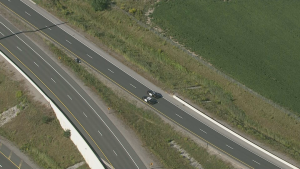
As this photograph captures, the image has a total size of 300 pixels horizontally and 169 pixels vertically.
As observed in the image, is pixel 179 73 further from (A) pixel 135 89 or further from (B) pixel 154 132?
(B) pixel 154 132

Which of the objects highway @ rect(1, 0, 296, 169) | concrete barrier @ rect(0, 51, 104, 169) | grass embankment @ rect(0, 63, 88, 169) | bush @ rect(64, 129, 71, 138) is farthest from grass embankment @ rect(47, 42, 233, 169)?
grass embankment @ rect(0, 63, 88, 169)

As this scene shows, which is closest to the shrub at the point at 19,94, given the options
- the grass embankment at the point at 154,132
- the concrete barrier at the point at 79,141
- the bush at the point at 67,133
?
the concrete barrier at the point at 79,141

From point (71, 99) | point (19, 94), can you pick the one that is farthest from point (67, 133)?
point (19, 94)

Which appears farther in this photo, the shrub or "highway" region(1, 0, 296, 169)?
the shrub

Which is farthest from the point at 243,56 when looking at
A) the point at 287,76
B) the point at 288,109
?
the point at 288,109

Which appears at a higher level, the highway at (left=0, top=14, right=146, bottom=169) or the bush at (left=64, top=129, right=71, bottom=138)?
the highway at (left=0, top=14, right=146, bottom=169)

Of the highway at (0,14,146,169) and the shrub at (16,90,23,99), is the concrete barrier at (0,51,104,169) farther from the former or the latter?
the shrub at (16,90,23,99)

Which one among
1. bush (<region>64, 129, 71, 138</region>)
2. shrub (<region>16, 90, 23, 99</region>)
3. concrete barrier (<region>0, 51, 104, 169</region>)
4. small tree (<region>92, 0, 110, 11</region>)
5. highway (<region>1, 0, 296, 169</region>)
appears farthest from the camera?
small tree (<region>92, 0, 110, 11</region>)
